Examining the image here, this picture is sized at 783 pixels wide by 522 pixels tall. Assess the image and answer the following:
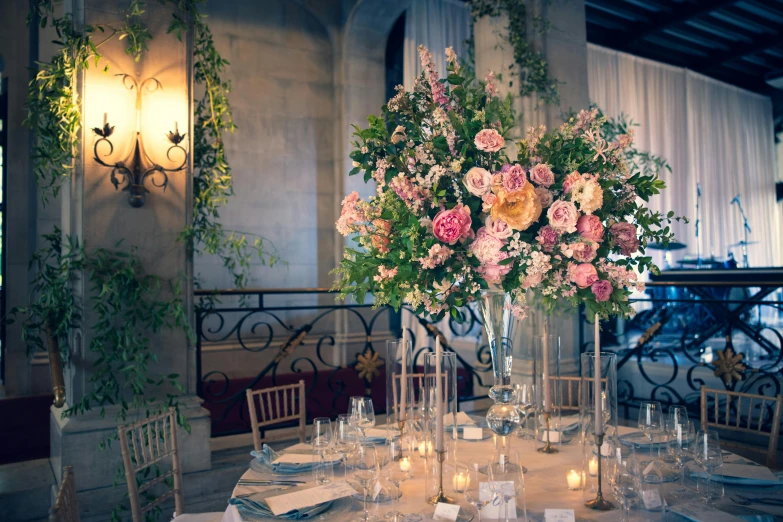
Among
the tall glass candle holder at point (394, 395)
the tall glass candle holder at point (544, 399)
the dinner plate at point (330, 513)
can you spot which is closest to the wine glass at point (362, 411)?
the tall glass candle holder at point (394, 395)

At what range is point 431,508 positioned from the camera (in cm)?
181

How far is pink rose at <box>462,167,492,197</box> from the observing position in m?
1.85

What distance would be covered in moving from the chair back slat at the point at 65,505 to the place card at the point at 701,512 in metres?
1.62

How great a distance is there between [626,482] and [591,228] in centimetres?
72

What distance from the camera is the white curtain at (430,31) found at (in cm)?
734

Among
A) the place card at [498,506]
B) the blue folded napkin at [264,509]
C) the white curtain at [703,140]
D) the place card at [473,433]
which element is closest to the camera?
the place card at [498,506]

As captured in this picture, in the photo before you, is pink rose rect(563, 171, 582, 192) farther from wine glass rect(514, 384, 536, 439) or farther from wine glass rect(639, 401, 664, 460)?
wine glass rect(639, 401, 664, 460)

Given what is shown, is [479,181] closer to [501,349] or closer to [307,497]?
[501,349]

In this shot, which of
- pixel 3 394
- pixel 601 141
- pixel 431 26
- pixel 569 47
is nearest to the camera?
pixel 601 141

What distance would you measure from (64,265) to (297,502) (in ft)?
7.26

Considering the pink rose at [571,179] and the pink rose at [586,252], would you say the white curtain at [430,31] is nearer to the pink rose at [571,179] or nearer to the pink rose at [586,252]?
the pink rose at [571,179]

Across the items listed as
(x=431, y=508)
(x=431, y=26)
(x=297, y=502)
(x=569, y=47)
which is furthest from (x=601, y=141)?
(x=431, y=26)

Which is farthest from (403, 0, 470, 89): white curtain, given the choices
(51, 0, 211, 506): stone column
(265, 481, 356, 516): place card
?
(265, 481, 356, 516): place card

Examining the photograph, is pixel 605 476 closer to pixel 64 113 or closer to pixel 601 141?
pixel 601 141
